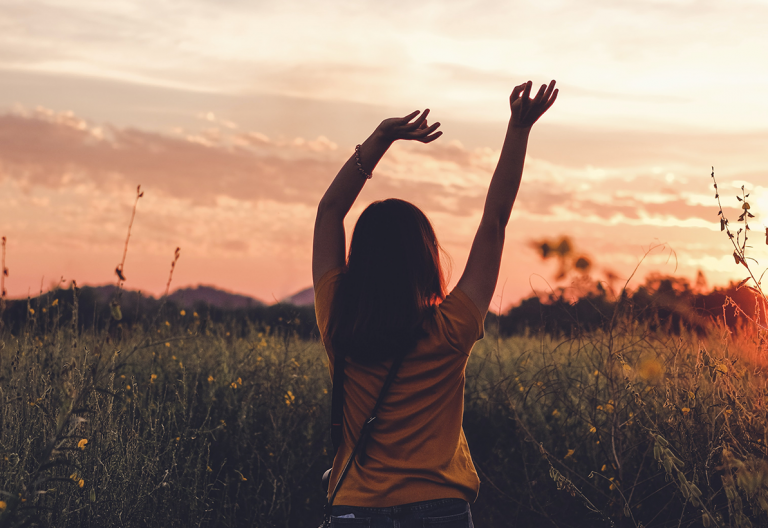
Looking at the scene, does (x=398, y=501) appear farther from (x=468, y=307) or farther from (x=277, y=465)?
(x=277, y=465)

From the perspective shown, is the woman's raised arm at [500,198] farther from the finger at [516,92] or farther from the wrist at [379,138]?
the wrist at [379,138]

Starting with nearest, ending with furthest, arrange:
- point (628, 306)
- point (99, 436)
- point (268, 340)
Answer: point (99, 436), point (628, 306), point (268, 340)

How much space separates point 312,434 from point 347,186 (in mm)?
3842

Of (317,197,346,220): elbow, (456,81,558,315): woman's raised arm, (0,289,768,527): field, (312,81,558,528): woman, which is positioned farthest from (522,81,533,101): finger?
(0,289,768,527): field

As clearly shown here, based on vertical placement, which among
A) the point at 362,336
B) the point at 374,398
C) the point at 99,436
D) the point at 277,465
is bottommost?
the point at 277,465

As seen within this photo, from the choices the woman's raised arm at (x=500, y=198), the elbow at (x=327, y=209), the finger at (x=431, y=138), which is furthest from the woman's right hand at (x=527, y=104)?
the elbow at (x=327, y=209)

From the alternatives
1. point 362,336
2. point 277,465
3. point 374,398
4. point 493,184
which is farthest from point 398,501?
point 277,465

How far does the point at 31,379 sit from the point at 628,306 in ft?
14.3

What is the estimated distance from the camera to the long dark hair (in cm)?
171

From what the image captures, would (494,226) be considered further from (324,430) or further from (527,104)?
(324,430)

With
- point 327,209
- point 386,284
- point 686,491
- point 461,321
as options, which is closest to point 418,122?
point 327,209

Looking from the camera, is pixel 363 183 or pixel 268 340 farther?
pixel 268 340

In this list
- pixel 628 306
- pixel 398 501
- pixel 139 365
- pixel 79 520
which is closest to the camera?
pixel 398 501

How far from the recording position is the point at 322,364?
691 cm
